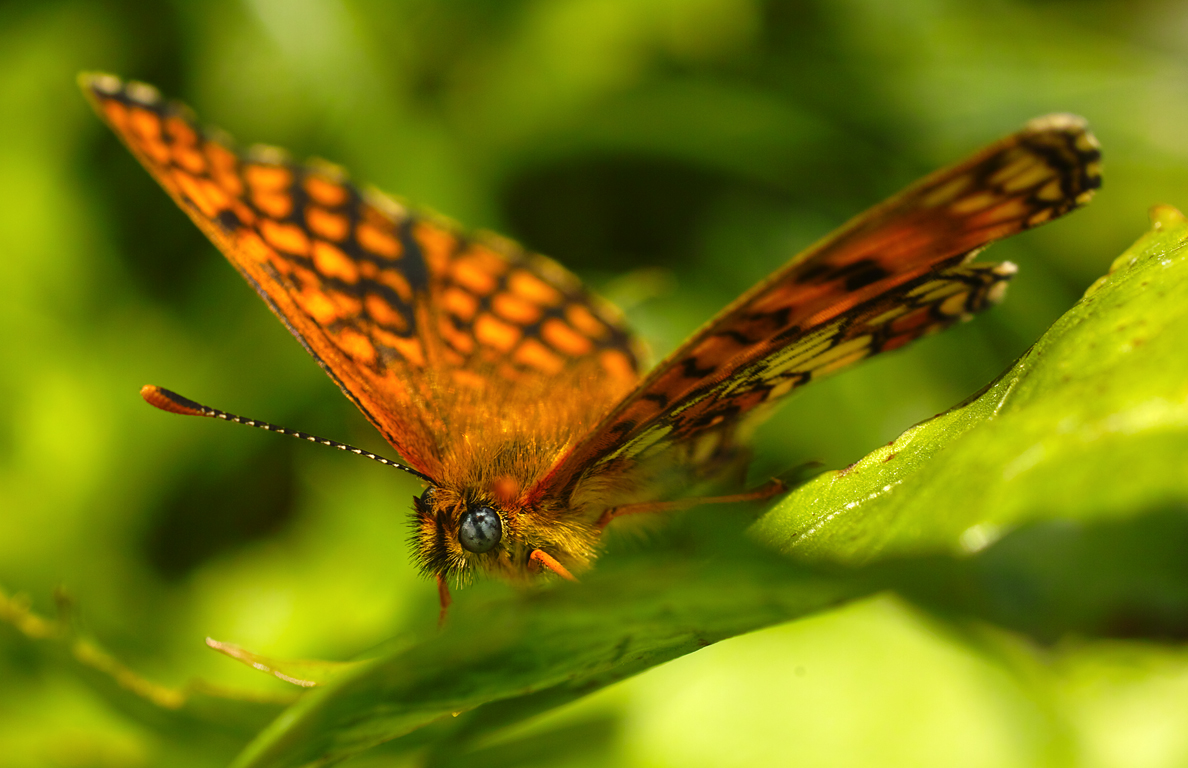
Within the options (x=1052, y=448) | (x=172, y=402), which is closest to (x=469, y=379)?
(x=172, y=402)

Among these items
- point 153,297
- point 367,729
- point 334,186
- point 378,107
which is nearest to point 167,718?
point 367,729

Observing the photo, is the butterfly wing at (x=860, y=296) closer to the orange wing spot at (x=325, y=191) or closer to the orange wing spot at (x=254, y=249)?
the orange wing spot at (x=254, y=249)

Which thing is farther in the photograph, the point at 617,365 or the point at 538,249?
the point at 538,249

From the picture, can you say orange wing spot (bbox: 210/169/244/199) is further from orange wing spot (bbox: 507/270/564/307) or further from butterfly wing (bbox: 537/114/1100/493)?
butterfly wing (bbox: 537/114/1100/493)

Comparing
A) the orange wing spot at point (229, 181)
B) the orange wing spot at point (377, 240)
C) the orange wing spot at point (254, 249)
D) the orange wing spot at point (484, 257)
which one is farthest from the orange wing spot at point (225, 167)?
the orange wing spot at point (484, 257)

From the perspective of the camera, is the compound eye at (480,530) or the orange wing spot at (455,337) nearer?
the compound eye at (480,530)

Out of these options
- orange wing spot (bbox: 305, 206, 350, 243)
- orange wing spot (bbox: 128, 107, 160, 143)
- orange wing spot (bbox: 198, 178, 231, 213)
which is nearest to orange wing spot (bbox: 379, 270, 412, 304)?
orange wing spot (bbox: 305, 206, 350, 243)

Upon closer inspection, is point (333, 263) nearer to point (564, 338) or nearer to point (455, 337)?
point (455, 337)

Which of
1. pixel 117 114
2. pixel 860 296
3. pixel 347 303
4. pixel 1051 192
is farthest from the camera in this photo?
pixel 347 303
